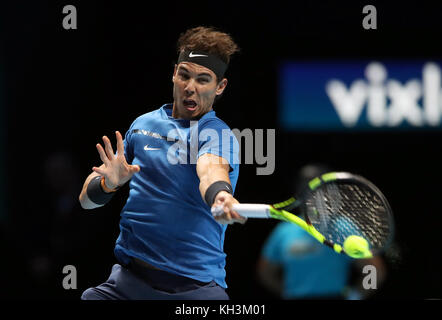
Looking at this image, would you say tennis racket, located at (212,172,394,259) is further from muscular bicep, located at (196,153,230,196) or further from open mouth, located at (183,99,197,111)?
open mouth, located at (183,99,197,111)

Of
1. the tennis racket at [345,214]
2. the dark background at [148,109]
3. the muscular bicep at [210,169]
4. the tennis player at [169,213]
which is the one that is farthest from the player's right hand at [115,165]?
the dark background at [148,109]

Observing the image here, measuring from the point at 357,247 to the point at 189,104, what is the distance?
1.04 metres

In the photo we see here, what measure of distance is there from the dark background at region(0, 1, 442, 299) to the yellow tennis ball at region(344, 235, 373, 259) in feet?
7.93

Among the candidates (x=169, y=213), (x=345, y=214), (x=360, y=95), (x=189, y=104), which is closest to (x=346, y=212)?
(x=345, y=214)

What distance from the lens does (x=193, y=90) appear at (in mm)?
3762

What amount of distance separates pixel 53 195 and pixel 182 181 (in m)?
2.99

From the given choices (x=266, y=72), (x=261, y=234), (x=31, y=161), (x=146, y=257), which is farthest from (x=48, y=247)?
(x=146, y=257)

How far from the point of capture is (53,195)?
6.34 metres

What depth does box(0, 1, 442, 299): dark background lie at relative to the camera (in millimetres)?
5691

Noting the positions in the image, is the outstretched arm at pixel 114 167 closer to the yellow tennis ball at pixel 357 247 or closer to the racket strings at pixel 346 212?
the racket strings at pixel 346 212

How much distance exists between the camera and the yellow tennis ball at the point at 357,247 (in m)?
3.26

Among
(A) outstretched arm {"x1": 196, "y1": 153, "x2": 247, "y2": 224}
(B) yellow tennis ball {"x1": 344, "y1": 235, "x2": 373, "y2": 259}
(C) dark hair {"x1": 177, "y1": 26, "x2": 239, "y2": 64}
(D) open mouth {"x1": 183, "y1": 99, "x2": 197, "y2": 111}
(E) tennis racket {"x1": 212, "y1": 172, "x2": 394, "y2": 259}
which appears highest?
(C) dark hair {"x1": 177, "y1": 26, "x2": 239, "y2": 64}

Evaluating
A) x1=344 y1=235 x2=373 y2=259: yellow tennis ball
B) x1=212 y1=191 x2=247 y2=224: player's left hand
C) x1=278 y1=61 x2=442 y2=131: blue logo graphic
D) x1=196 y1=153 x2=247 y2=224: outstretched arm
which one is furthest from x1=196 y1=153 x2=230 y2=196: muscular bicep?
x1=278 y1=61 x2=442 y2=131: blue logo graphic
